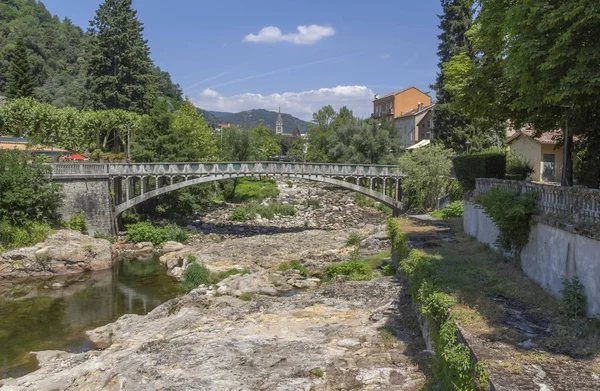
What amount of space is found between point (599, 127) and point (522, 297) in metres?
7.35

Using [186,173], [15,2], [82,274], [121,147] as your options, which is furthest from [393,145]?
[15,2]

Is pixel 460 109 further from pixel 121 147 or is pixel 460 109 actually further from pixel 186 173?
pixel 121 147

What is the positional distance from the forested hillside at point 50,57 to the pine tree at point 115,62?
1731 mm

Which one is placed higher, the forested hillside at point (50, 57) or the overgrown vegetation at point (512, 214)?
the forested hillside at point (50, 57)

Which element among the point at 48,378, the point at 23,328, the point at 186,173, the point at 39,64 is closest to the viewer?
the point at 48,378

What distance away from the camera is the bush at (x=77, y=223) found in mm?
33284

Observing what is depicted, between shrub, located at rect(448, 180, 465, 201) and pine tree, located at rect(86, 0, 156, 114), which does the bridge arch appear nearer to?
shrub, located at rect(448, 180, 465, 201)

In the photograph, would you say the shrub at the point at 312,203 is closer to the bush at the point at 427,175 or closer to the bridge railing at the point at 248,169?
the bridge railing at the point at 248,169

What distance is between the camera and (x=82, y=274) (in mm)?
28984

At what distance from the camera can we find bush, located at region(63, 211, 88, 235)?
33284 mm

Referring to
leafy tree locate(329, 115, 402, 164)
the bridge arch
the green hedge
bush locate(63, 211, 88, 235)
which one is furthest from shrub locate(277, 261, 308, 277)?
leafy tree locate(329, 115, 402, 164)

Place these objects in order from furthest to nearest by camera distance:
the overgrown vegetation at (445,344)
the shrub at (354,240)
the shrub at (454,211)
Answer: the shrub at (354,240), the shrub at (454,211), the overgrown vegetation at (445,344)

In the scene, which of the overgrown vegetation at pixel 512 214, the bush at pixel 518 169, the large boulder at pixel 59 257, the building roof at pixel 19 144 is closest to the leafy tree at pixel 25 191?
the large boulder at pixel 59 257

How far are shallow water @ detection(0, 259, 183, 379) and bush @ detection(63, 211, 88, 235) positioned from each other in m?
4.73
